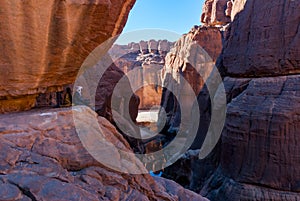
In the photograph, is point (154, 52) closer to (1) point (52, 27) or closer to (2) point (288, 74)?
(2) point (288, 74)

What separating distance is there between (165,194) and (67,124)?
125 centimetres

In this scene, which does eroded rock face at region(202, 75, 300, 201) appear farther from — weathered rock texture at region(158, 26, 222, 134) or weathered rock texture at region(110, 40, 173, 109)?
weathered rock texture at region(110, 40, 173, 109)

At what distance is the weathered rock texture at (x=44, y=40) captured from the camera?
2.52 metres

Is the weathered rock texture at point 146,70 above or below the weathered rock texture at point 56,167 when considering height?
below

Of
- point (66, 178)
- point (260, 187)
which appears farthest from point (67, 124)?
point (260, 187)

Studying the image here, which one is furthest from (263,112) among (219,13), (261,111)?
(219,13)

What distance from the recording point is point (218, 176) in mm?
6504

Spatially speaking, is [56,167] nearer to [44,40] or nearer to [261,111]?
[44,40]

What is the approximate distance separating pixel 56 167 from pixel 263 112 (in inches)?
190

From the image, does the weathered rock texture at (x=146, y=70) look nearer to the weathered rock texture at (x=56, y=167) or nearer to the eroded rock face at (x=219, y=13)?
the eroded rock face at (x=219, y=13)

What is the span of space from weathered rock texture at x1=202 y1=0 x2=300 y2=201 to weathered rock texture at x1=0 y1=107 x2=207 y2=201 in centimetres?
355

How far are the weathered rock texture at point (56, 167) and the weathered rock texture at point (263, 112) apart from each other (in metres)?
3.55

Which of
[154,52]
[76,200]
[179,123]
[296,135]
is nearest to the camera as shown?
[76,200]

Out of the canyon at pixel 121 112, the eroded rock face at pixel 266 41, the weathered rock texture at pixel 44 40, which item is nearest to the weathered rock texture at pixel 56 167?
the canyon at pixel 121 112
